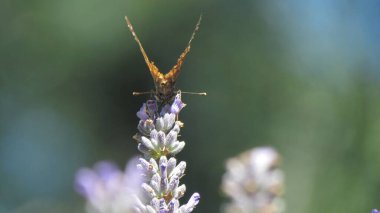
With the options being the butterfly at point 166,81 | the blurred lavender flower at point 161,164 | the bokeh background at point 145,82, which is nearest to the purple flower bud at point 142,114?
the blurred lavender flower at point 161,164

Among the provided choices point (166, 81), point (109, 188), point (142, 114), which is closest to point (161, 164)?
point (142, 114)

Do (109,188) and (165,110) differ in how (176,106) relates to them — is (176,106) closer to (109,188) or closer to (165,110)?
(165,110)

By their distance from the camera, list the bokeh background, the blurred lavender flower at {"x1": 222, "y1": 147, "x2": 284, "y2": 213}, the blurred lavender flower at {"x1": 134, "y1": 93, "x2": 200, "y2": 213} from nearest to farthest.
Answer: the blurred lavender flower at {"x1": 134, "y1": 93, "x2": 200, "y2": 213} → the blurred lavender flower at {"x1": 222, "y1": 147, "x2": 284, "y2": 213} → the bokeh background

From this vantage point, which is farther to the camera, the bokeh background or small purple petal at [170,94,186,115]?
the bokeh background

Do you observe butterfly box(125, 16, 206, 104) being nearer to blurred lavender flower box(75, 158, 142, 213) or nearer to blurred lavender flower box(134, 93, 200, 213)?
blurred lavender flower box(134, 93, 200, 213)

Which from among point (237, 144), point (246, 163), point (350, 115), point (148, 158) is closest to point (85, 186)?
point (246, 163)

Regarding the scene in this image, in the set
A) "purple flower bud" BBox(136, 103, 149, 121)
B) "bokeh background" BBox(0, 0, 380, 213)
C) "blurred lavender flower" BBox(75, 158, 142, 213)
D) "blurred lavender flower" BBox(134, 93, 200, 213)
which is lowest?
"blurred lavender flower" BBox(134, 93, 200, 213)

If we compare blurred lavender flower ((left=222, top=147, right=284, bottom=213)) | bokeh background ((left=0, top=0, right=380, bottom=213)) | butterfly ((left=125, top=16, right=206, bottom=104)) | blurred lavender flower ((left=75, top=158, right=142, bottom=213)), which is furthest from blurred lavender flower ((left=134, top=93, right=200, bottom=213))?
bokeh background ((left=0, top=0, right=380, bottom=213))
